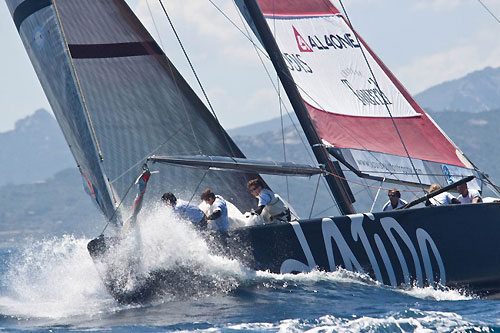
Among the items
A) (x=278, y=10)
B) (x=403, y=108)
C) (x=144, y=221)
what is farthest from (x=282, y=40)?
(x=144, y=221)

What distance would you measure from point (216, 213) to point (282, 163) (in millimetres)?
790

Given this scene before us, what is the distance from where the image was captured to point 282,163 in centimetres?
797

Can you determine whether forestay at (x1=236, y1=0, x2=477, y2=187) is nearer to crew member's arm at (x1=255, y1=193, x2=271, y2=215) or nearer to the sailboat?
the sailboat

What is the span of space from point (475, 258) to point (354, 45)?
313cm

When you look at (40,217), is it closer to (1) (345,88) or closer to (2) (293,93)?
(1) (345,88)

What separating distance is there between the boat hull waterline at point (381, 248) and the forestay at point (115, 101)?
2.99 ft

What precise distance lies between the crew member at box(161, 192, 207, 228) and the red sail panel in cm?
203

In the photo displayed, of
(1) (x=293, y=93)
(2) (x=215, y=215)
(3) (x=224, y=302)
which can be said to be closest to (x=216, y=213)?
(2) (x=215, y=215)

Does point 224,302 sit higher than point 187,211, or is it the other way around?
point 187,211

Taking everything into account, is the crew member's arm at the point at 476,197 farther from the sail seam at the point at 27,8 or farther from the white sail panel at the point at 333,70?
the sail seam at the point at 27,8

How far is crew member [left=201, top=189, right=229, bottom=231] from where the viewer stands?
7.83 meters

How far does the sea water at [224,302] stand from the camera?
6283 millimetres

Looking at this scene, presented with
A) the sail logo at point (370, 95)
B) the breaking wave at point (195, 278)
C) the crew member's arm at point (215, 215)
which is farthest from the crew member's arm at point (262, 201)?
the sail logo at point (370, 95)

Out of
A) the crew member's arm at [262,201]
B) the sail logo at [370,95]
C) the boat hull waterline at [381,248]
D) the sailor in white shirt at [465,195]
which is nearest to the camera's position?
the boat hull waterline at [381,248]
